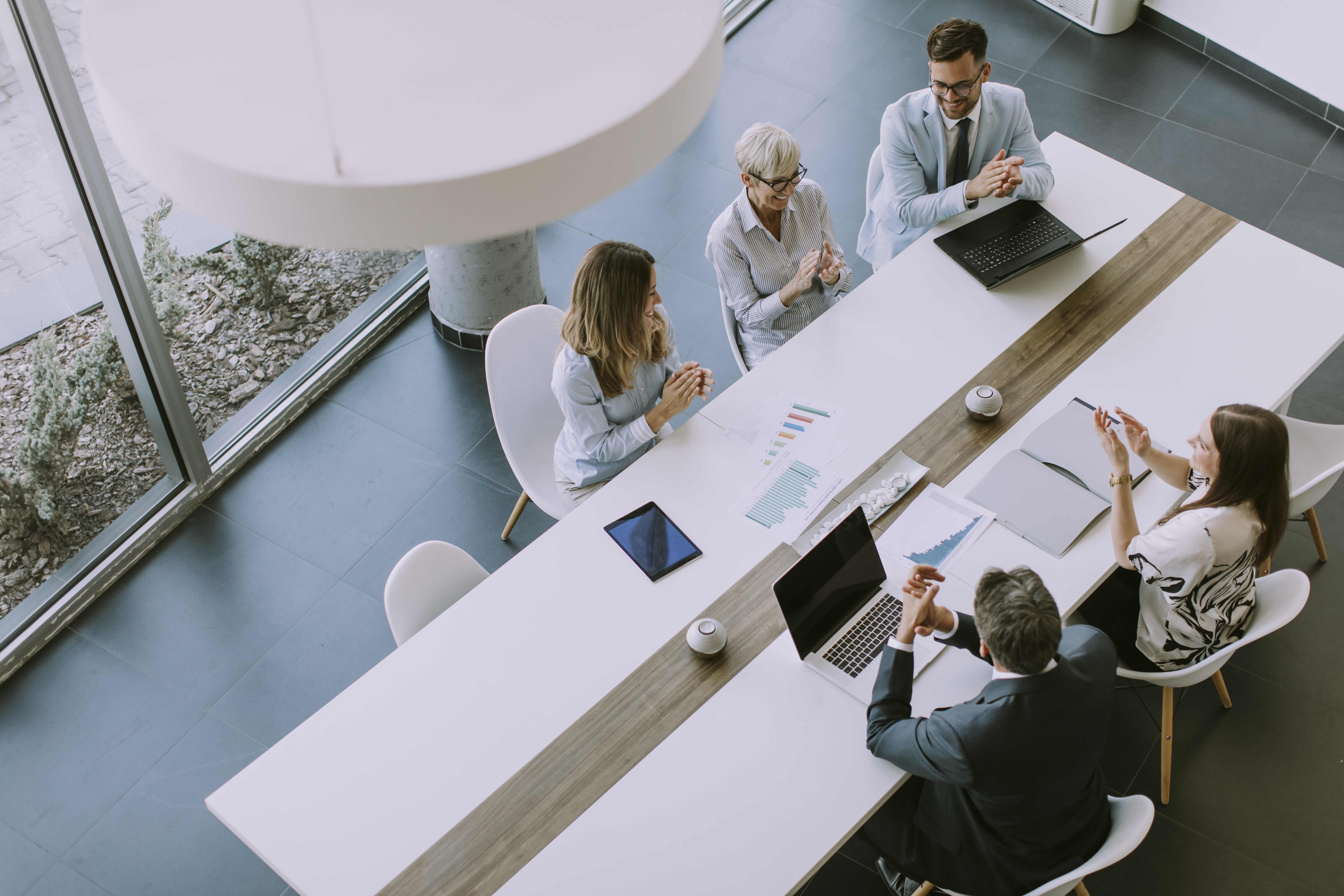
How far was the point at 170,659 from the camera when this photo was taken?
3664 millimetres

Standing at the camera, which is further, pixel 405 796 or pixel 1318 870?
pixel 1318 870

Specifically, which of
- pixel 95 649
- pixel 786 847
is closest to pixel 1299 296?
pixel 786 847

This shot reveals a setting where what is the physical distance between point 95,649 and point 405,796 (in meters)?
1.87

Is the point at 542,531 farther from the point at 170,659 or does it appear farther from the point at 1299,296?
the point at 1299,296

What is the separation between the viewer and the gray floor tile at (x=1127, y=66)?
5566mm

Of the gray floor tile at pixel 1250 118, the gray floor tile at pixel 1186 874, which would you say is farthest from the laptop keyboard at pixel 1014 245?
the gray floor tile at pixel 1250 118

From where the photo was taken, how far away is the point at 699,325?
464 cm

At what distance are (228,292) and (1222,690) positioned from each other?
12.4 feet

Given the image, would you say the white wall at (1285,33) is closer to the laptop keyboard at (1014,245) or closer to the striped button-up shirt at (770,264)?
the laptop keyboard at (1014,245)

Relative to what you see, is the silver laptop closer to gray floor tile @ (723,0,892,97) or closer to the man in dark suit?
→ the man in dark suit

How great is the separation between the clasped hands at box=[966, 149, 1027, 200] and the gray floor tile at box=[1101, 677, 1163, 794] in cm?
170

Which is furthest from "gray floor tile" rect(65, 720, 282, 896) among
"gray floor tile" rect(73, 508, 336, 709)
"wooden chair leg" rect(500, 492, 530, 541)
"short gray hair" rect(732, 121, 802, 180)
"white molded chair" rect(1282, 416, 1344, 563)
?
"white molded chair" rect(1282, 416, 1344, 563)

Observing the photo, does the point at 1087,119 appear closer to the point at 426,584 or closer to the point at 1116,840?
the point at 1116,840

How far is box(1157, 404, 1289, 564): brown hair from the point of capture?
2631 millimetres
